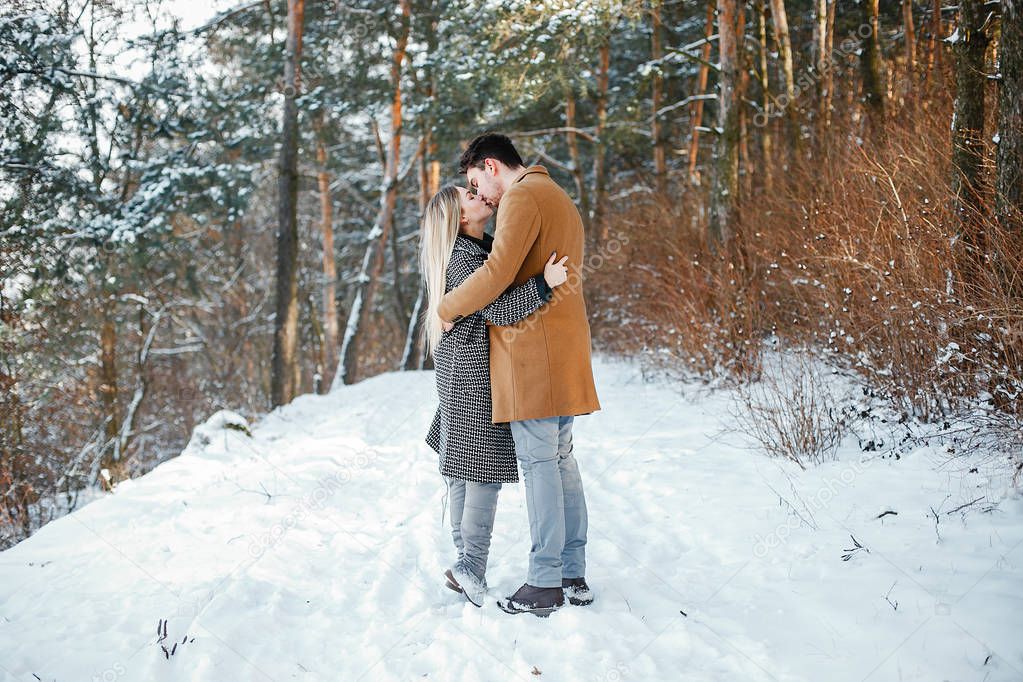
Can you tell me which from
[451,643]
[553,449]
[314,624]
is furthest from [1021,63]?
[314,624]

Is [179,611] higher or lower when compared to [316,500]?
higher

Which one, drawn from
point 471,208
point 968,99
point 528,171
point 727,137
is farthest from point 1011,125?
point 727,137

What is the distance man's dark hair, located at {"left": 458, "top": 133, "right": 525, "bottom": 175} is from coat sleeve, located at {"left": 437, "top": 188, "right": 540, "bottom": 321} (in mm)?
291

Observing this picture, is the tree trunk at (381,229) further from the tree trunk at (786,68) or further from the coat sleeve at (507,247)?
the coat sleeve at (507,247)

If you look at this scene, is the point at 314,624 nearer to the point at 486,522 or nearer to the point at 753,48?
the point at 486,522

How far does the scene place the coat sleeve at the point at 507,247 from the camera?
2.55 m

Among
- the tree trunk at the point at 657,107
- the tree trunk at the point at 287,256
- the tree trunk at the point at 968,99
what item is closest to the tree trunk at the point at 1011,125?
the tree trunk at the point at 968,99

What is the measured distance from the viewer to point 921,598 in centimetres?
235

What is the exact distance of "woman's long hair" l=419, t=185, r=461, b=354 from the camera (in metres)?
2.90

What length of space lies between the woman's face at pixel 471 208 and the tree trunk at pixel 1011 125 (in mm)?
2679

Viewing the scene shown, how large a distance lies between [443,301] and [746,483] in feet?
7.24

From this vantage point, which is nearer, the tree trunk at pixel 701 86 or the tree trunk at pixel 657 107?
the tree trunk at pixel 701 86

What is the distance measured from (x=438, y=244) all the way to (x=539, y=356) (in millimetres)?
709

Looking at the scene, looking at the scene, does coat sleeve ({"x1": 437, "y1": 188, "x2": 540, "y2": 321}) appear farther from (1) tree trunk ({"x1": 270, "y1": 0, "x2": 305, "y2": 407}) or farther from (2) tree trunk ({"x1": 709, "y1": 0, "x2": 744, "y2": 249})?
(1) tree trunk ({"x1": 270, "y1": 0, "x2": 305, "y2": 407})
